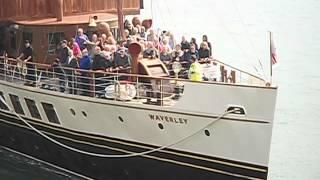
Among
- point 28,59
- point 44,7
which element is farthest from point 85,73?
point 44,7

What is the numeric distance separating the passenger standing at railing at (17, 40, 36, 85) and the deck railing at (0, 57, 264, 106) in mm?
299

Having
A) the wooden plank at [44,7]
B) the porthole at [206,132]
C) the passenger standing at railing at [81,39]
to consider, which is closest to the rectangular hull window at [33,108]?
the passenger standing at railing at [81,39]

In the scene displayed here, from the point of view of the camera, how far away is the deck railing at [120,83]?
55.2 feet

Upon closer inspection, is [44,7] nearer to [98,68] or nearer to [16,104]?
[16,104]

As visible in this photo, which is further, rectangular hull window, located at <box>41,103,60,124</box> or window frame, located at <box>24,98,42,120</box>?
window frame, located at <box>24,98,42,120</box>

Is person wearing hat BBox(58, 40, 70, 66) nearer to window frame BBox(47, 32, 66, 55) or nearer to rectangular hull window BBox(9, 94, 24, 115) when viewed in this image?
window frame BBox(47, 32, 66, 55)

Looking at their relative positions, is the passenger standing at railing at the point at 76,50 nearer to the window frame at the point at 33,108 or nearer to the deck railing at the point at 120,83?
the deck railing at the point at 120,83

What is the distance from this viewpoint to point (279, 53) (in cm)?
3947

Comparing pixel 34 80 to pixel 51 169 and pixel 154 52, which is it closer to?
pixel 51 169

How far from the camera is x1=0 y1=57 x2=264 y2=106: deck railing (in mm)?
16812

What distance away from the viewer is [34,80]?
66.1ft

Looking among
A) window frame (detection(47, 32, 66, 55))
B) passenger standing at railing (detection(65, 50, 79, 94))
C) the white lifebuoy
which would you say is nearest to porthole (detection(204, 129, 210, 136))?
the white lifebuoy

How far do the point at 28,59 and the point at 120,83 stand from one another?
183 inches

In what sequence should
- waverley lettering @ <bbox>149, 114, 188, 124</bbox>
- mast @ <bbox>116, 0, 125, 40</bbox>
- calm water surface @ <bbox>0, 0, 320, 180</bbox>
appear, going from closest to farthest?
1. waverley lettering @ <bbox>149, 114, 188, 124</bbox>
2. mast @ <bbox>116, 0, 125, 40</bbox>
3. calm water surface @ <bbox>0, 0, 320, 180</bbox>
